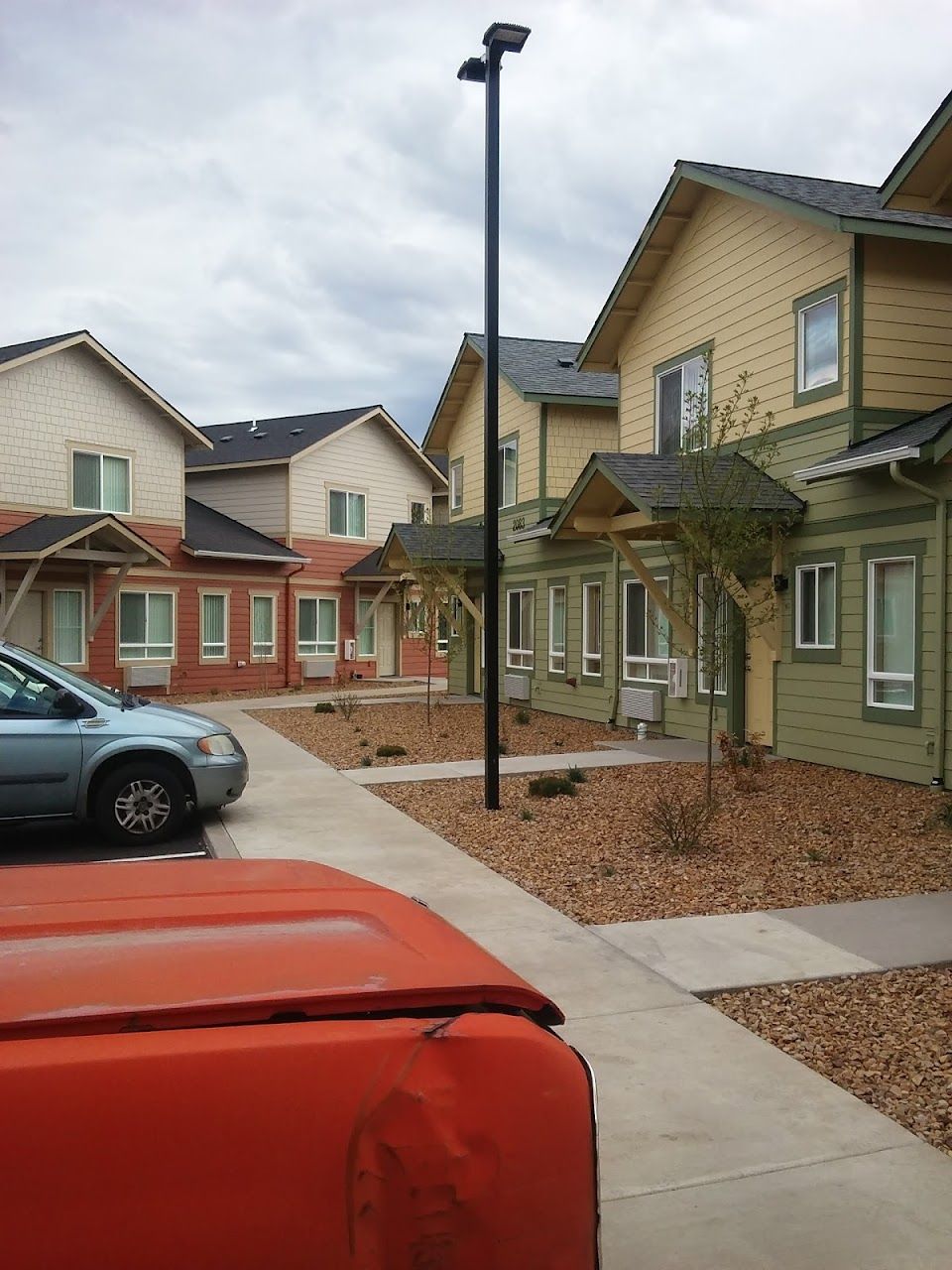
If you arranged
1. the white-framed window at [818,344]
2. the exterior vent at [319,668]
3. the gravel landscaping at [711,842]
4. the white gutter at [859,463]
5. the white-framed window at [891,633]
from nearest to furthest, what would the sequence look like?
the gravel landscaping at [711,842] < the white gutter at [859,463] < the white-framed window at [891,633] < the white-framed window at [818,344] < the exterior vent at [319,668]

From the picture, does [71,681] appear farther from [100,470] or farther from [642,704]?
[100,470]

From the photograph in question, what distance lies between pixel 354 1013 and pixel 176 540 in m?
25.7

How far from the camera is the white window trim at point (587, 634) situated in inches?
755

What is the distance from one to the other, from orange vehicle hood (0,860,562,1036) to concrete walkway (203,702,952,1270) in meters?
1.47

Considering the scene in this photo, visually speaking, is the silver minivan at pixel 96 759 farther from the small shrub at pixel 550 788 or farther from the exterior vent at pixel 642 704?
the exterior vent at pixel 642 704

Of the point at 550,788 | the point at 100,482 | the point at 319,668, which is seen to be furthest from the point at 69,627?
the point at 550,788

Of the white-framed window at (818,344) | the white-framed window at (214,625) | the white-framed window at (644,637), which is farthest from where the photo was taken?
the white-framed window at (214,625)

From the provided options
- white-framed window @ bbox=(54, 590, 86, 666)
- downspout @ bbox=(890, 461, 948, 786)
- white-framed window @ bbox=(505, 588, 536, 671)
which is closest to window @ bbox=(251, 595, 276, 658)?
white-framed window @ bbox=(54, 590, 86, 666)

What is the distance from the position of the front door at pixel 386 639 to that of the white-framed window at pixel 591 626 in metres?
14.0

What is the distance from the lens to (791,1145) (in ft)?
12.8

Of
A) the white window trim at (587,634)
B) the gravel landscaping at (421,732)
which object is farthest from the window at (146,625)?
the white window trim at (587,634)

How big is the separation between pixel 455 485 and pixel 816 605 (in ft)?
48.2

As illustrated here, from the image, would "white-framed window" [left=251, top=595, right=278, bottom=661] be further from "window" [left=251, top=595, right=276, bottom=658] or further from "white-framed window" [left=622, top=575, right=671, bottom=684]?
"white-framed window" [left=622, top=575, right=671, bottom=684]

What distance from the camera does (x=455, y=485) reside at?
2688 centimetres
